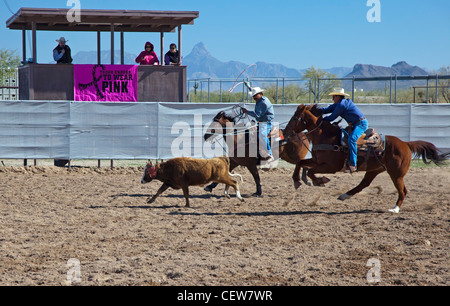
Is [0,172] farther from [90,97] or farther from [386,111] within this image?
[386,111]

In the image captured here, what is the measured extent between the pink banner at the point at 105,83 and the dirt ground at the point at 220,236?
17.7 feet

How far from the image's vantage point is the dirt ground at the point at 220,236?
20.2 feet

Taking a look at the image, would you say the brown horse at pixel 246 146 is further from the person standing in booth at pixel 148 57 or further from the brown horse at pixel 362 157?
the person standing in booth at pixel 148 57

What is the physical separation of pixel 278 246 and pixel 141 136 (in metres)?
9.62

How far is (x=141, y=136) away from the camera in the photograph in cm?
1645

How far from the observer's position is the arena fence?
16.0m

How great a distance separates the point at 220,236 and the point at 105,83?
37.0 feet

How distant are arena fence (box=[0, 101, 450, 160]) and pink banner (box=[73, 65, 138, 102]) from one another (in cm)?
187

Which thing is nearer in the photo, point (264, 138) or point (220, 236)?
point (220, 236)

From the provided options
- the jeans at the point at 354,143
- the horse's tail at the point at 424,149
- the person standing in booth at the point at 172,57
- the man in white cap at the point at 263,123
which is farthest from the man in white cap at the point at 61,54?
the horse's tail at the point at 424,149

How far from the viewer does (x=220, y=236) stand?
8.02m

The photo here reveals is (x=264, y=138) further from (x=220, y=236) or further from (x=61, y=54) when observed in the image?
(x=61, y=54)

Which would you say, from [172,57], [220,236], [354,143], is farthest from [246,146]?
[172,57]

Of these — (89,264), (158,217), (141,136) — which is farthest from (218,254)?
(141,136)
